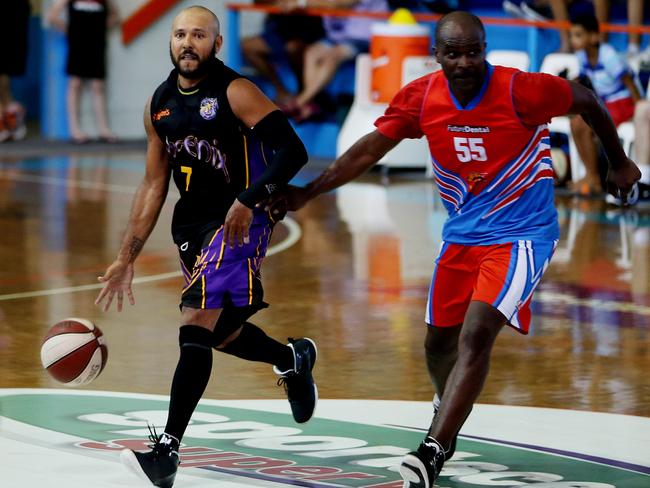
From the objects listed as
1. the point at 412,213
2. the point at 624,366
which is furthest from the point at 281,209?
the point at 412,213

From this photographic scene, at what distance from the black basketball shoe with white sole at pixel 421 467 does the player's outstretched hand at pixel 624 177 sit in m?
1.42

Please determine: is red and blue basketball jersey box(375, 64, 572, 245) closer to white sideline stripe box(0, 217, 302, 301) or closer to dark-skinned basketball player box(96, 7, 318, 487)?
dark-skinned basketball player box(96, 7, 318, 487)

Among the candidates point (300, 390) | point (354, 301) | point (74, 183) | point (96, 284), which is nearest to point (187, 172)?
point (300, 390)

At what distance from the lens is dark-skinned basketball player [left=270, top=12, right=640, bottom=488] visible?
19.0ft

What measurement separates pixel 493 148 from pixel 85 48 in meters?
16.3

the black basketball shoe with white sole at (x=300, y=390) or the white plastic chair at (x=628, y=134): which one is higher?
the white plastic chair at (x=628, y=134)

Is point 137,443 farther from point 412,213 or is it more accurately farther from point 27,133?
point 27,133

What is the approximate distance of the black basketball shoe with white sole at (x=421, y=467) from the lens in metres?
5.43

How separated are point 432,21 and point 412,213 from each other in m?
5.49

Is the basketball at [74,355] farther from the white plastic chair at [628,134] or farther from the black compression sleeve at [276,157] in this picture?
the white plastic chair at [628,134]

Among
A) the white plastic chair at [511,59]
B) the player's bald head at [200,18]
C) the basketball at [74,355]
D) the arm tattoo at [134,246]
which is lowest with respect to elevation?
the basketball at [74,355]

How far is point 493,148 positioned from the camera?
596 cm

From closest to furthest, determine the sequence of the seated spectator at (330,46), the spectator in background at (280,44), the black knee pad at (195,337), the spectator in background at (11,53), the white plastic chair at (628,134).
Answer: the black knee pad at (195,337)
the white plastic chair at (628,134)
the seated spectator at (330,46)
the spectator in background at (280,44)
the spectator in background at (11,53)

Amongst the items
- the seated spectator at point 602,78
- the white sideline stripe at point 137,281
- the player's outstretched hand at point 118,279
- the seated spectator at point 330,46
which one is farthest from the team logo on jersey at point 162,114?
the seated spectator at point 330,46
